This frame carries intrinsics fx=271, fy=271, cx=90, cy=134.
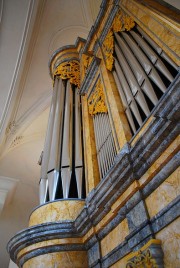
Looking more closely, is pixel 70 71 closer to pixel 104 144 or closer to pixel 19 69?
pixel 19 69

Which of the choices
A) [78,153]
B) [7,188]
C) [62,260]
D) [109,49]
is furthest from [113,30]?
[7,188]

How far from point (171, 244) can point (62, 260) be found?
1.49m

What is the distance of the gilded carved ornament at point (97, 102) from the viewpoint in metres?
3.93

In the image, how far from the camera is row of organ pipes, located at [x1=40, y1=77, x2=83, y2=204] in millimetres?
3580

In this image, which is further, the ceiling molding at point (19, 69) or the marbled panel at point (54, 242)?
the ceiling molding at point (19, 69)

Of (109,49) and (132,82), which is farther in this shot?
(109,49)

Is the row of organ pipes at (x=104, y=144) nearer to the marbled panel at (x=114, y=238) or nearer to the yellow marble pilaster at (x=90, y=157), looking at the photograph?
the yellow marble pilaster at (x=90, y=157)

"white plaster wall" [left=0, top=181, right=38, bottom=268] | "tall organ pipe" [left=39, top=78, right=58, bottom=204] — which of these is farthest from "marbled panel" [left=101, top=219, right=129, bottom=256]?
"white plaster wall" [left=0, top=181, right=38, bottom=268]

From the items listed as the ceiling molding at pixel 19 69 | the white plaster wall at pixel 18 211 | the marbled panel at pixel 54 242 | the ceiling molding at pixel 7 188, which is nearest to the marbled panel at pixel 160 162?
the marbled panel at pixel 54 242

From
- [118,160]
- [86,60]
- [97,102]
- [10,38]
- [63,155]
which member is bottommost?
[118,160]

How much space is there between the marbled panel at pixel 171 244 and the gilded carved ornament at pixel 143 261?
87 mm

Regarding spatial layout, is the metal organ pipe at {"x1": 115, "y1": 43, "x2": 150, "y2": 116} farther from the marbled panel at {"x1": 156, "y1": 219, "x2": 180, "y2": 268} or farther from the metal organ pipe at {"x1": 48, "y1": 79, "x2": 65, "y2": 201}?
the metal organ pipe at {"x1": 48, "y1": 79, "x2": 65, "y2": 201}

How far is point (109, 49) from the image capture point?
4.23 meters

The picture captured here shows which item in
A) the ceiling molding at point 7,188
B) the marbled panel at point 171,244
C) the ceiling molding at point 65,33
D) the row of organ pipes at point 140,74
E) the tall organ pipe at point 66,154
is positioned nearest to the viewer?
the marbled panel at point 171,244
